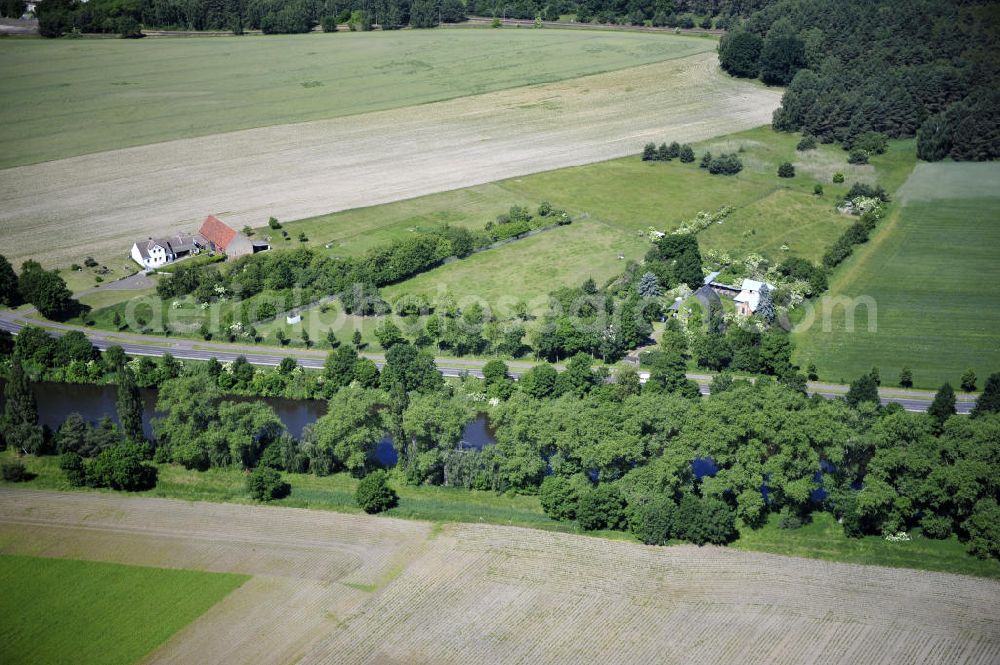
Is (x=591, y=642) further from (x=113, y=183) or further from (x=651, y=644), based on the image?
(x=113, y=183)

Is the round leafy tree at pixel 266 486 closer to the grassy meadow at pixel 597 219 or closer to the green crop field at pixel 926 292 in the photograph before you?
the grassy meadow at pixel 597 219

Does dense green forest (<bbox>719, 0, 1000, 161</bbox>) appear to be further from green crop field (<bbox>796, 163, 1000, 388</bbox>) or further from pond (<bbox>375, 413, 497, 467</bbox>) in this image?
pond (<bbox>375, 413, 497, 467</bbox>)

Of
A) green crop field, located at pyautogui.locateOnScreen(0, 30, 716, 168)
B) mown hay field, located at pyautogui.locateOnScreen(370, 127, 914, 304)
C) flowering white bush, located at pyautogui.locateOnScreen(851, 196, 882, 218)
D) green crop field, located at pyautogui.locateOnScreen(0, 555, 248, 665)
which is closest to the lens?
green crop field, located at pyautogui.locateOnScreen(0, 555, 248, 665)

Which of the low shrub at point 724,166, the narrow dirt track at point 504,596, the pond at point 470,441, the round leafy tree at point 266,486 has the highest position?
the low shrub at point 724,166

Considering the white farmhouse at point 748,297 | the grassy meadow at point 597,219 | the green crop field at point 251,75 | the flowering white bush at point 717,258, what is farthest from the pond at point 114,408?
the green crop field at point 251,75

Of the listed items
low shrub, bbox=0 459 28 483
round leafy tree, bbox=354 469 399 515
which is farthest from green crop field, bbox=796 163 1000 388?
low shrub, bbox=0 459 28 483

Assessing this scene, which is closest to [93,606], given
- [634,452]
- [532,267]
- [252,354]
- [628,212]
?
[634,452]

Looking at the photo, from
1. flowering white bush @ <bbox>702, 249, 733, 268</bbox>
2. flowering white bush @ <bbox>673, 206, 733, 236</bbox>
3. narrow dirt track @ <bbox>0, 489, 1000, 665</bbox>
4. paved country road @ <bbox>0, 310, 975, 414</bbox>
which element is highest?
flowering white bush @ <bbox>673, 206, 733, 236</bbox>
